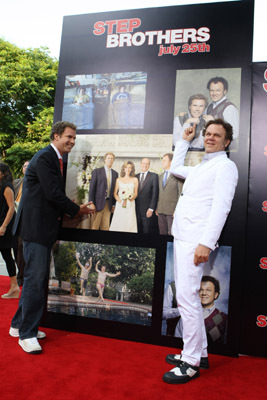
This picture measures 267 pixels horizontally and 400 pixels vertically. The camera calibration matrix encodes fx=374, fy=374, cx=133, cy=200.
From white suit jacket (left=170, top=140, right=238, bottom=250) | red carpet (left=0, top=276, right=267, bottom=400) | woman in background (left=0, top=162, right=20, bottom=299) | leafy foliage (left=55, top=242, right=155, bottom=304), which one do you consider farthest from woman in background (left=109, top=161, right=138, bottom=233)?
woman in background (left=0, top=162, right=20, bottom=299)

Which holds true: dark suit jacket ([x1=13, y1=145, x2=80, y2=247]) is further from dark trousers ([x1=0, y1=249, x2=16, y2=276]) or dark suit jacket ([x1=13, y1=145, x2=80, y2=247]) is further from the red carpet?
dark trousers ([x1=0, y1=249, x2=16, y2=276])

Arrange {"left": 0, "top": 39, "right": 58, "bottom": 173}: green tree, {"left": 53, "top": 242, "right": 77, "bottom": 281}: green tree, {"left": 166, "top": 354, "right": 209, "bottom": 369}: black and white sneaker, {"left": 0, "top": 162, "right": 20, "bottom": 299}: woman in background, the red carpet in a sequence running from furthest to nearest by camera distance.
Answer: {"left": 0, "top": 39, "right": 58, "bottom": 173}: green tree
{"left": 0, "top": 162, "right": 20, "bottom": 299}: woman in background
{"left": 53, "top": 242, "right": 77, "bottom": 281}: green tree
{"left": 166, "top": 354, "right": 209, "bottom": 369}: black and white sneaker
the red carpet

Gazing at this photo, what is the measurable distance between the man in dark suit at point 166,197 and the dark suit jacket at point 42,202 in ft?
2.58

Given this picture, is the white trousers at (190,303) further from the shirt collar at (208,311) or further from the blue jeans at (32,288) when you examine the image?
the blue jeans at (32,288)

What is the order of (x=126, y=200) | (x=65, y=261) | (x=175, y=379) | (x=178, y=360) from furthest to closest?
1. (x=65, y=261)
2. (x=126, y=200)
3. (x=178, y=360)
4. (x=175, y=379)

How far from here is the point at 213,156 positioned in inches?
116

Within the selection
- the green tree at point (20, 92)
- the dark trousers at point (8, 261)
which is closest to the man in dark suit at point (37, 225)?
the dark trousers at point (8, 261)

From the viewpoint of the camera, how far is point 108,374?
2.56 m

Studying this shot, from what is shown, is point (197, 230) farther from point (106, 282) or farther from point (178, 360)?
point (106, 282)

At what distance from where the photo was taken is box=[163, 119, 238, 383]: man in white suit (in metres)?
2.61

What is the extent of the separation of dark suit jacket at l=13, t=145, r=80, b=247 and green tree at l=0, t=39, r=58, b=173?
13158mm

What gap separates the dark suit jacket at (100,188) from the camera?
3.49m

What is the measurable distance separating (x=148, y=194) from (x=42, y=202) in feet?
3.08

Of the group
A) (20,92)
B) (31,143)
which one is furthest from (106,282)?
(20,92)
